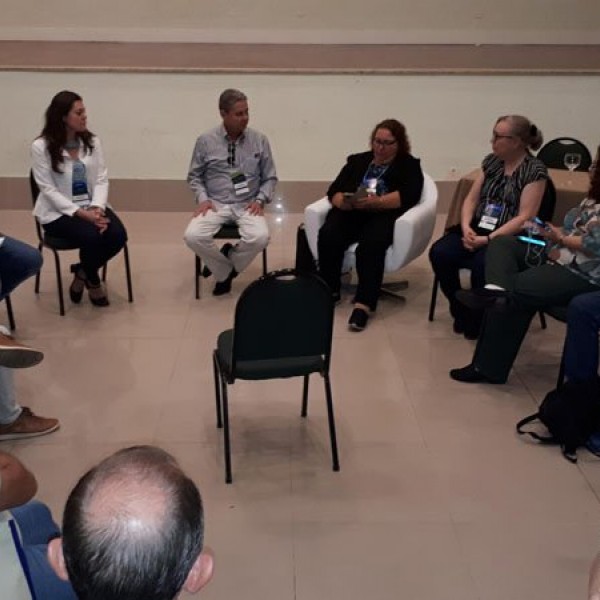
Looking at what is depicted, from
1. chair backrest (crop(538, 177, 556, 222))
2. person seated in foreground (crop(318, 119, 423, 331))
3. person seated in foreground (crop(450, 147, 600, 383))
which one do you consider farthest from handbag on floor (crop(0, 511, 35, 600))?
chair backrest (crop(538, 177, 556, 222))

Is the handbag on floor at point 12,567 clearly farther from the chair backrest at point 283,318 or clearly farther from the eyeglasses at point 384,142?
the eyeglasses at point 384,142

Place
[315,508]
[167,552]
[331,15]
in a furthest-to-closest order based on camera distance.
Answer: [331,15] → [315,508] → [167,552]

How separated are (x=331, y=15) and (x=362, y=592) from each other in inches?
178

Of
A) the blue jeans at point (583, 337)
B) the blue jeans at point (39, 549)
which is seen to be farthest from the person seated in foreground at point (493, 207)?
the blue jeans at point (39, 549)

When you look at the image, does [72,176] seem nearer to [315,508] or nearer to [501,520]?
[315,508]

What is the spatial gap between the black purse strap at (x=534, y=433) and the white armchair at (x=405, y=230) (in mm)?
1276

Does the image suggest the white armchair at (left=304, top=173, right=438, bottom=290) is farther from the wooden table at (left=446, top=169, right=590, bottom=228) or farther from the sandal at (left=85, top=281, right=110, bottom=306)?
the sandal at (left=85, top=281, right=110, bottom=306)

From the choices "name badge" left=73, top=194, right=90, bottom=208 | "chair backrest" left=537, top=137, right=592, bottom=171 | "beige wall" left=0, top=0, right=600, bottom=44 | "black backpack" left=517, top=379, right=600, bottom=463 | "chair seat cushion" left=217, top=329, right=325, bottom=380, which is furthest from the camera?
"beige wall" left=0, top=0, right=600, bottom=44

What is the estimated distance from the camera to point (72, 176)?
4000 mm

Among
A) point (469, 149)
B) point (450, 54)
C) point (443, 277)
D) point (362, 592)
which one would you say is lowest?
point (362, 592)

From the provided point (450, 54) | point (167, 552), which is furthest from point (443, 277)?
point (167, 552)

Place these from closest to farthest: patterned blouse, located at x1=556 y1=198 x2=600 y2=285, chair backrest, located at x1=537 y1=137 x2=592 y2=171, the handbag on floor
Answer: the handbag on floor, patterned blouse, located at x1=556 y1=198 x2=600 y2=285, chair backrest, located at x1=537 y1=137 x2=592 y2=171

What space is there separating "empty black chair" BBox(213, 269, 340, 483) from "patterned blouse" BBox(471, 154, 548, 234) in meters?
1.56

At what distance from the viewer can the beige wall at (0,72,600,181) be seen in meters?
5.45
